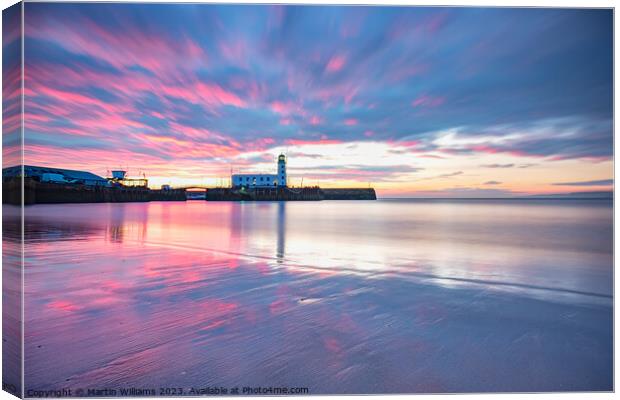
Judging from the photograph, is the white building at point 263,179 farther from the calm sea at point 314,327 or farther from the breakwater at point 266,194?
the calm sea at point 314,327

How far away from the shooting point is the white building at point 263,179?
6200 centimetres

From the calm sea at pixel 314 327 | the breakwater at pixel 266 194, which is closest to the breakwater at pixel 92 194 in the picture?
the breakwater at pixel 266 194

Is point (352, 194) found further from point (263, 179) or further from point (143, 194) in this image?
point (143, 194)

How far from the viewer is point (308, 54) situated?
4.82m

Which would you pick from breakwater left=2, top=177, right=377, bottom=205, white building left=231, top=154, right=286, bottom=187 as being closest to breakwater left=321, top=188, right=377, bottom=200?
breakwater left=2, top=177, right=377, bottom=205

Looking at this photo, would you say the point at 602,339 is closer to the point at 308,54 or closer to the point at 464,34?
the point at 464,34

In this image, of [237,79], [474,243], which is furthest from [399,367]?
[474,243]

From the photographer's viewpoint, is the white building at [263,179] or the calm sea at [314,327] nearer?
the calm sea at [314,327]

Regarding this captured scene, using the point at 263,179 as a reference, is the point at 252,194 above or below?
below

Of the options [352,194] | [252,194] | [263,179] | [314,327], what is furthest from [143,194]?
[314,327]

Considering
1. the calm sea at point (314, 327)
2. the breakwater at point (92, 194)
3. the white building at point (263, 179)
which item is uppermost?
the white building at point (263, 179)

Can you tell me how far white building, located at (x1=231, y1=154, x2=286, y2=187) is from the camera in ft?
203

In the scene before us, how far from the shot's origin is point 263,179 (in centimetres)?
6378

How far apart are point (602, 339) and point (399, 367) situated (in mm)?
1727
